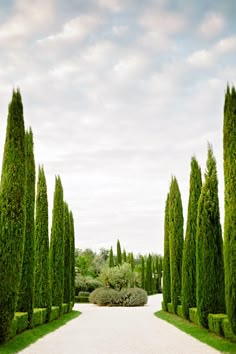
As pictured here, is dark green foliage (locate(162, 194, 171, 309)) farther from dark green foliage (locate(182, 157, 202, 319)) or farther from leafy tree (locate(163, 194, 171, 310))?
dark green foliage (locate(182, 157, 202, 319))

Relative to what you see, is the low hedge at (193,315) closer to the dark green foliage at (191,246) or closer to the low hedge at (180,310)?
the dark green foliage at (191,246)

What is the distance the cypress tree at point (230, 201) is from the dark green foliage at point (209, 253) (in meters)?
3.10

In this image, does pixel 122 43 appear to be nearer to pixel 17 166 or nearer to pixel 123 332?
pixel 17 166

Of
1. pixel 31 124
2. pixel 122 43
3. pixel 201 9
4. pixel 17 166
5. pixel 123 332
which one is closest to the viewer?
pixel 201 9

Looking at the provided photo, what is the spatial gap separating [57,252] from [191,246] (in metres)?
8.10

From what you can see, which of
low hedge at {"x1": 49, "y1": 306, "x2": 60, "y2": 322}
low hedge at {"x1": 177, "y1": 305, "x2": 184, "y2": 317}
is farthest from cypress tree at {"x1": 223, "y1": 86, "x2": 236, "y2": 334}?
low hedge at {"x1": 49, "y1": 306, "x2": 60, "y2": 322}

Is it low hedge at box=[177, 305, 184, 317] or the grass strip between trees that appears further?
low hedge at box=[177, 305, 184, 317]

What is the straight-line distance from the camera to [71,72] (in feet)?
45.9

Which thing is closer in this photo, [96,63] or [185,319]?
[96,63]

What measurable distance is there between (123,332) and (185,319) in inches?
185

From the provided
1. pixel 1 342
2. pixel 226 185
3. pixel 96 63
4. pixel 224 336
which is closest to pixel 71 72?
pixel 96 63

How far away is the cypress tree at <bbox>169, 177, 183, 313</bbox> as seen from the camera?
24109 mm

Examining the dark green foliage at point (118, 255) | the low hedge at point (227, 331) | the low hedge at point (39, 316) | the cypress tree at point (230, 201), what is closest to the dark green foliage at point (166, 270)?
the low hedge at point (39, 316)

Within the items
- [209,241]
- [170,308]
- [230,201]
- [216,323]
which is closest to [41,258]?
[209,241]
